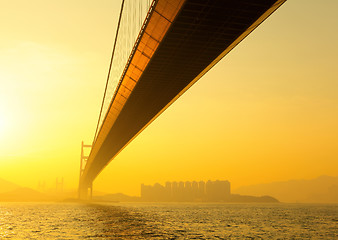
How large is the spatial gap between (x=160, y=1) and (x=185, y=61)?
6.27m

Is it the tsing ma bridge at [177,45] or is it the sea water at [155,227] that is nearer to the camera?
the tsing ma bridge at [177,45]

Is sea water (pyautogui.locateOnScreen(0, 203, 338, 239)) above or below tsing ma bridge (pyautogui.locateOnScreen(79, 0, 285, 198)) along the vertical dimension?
below

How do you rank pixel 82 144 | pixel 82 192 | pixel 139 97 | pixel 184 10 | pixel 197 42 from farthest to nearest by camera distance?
pixel 82 144 < pixel 82 192 < pixel 139 97 < pixel 197 42 < pixel 184 10

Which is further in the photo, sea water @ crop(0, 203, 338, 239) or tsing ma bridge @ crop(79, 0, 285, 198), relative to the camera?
sea water @ crop(0, 203, 338, 239)

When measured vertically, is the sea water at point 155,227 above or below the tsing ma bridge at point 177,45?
below

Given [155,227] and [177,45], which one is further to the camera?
[155,227]

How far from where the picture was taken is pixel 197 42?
1775cm

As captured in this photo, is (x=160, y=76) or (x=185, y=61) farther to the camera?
(x=160, y=76)

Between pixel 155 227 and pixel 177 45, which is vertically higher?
pixel 177 45

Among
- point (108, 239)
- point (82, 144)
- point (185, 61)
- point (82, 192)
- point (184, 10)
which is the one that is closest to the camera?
point (184, 10)

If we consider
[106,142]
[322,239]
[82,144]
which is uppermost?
[82,144]

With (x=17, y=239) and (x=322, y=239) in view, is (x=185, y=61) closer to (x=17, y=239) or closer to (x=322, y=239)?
(x=17, y=239)

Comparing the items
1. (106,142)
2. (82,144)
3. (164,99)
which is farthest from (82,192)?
(164,99)

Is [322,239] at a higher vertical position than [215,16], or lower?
lower
